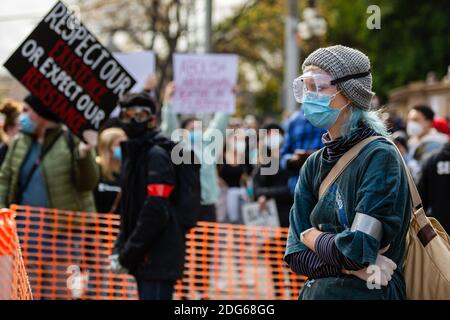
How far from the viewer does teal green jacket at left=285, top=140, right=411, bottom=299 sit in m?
3.79

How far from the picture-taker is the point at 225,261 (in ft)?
32.6

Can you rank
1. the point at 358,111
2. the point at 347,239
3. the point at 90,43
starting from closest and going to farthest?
the point at 347,239 < the point at 358,111 < the point at 90,43

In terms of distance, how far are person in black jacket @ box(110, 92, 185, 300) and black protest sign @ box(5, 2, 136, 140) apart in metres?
0.78

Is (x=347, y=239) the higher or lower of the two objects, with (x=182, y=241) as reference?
higher

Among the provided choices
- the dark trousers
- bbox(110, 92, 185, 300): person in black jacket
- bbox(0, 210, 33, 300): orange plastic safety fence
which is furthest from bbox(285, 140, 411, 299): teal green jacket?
the dark trousers

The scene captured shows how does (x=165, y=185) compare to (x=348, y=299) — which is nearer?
(x=348, y=299)

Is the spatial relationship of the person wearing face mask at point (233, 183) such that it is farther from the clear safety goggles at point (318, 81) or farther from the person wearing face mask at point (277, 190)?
the clear safety goggles at point (318, 81)

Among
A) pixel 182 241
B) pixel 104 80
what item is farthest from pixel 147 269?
pixel 104 80

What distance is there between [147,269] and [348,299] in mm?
2695

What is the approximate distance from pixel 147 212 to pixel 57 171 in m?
1.65

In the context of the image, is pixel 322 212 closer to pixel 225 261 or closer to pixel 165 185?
pixel 165 185

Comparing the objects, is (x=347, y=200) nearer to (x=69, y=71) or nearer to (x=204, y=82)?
(x=69, y=71)

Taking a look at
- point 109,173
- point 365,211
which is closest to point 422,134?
point 109,173

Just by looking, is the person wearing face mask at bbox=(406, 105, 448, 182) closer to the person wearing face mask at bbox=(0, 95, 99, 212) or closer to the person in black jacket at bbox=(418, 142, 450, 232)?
the person in black jacket at bbox=(418, 142, 450, 232)
